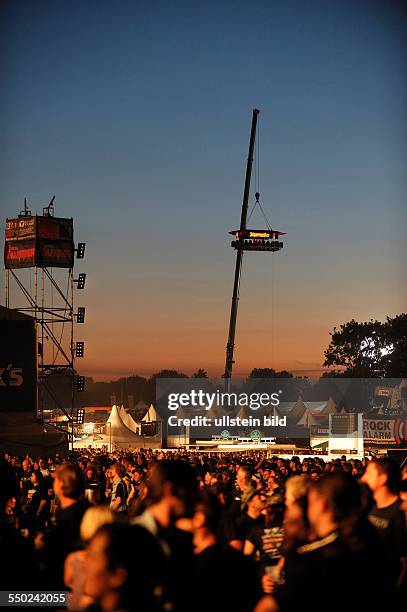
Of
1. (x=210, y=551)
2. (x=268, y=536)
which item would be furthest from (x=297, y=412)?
(x=210, y=551)

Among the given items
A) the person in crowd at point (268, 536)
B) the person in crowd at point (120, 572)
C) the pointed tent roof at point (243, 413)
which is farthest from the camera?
the pointed tent roof at point (243, 413)

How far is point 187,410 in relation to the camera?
241 feet

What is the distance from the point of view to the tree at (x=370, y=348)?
109m

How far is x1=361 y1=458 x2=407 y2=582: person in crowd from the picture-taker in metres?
7.31

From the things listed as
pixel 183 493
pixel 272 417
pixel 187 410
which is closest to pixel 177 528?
pixel 183 493

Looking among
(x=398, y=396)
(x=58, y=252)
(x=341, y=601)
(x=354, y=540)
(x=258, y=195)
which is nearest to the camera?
(x=341, y=601)

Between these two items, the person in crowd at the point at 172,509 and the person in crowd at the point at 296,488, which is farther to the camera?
the person in crowd at the point at 296,488

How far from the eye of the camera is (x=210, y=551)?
5.93m

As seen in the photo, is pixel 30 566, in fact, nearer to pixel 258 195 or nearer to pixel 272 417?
pixel 272 417

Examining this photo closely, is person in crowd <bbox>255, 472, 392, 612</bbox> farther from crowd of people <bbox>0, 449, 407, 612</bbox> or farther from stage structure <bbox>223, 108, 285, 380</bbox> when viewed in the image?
stage structure <bbox>223, 108, 285, 380</bbox>

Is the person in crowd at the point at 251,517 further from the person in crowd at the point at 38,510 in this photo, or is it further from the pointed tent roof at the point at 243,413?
the pointed tent roof at the point at 243,413

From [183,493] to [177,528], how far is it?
0.20 m

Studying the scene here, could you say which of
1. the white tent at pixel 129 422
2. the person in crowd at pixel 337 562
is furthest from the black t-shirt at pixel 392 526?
the white tent at pixel 129 422

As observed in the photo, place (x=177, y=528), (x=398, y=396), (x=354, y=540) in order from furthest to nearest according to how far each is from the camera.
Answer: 1. (x=398, y=396)
2. (x=177, y=528)
3. (x=354, y=540)
